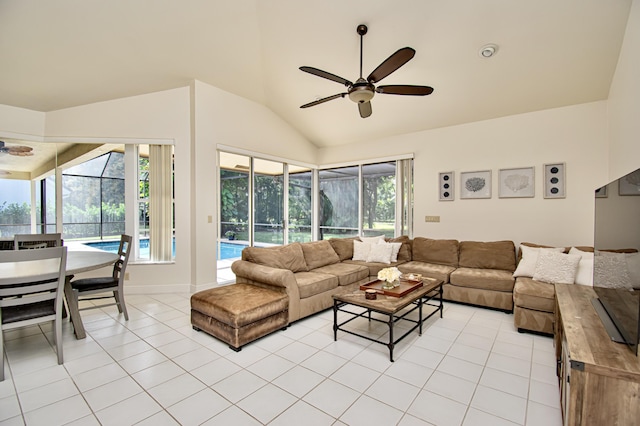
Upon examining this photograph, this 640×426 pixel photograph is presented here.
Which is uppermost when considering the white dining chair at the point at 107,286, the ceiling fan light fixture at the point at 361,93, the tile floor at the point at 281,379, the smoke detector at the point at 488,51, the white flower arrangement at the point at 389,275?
the smoke detector at the point at 488,51

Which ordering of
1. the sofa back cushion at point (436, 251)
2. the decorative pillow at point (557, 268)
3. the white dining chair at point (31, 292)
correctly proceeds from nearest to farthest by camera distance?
the white dining chair at point (31, 292) < the decorative pillow at point (557, 268) < the sofa back cushion at point (436, 251)

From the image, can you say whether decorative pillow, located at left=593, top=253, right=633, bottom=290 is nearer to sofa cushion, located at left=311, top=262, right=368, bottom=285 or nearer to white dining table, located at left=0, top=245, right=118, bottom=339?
sofa cushion, located at left=311, top=262, right=368, bottom=285

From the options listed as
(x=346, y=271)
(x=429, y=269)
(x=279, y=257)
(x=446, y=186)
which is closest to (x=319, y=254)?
(x=346, y=271)

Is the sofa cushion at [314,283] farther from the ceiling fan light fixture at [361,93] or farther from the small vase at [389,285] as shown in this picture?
the ceiling fan light fixture at [361,93]

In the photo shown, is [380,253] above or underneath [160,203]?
underneath

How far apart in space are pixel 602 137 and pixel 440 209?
2230 mm

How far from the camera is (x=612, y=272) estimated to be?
1845 mm

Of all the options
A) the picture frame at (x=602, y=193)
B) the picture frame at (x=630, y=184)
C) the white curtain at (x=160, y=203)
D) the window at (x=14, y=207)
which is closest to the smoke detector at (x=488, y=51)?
the picture frame at (x=602, y=193)

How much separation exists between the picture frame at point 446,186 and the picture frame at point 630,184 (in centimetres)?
312

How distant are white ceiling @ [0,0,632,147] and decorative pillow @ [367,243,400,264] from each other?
89.7 inches

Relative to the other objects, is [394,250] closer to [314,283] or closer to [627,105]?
[314,283]

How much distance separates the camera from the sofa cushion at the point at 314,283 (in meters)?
3.39

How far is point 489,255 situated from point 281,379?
3502 mm

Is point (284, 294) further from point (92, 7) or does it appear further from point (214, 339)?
point (92, 7)
